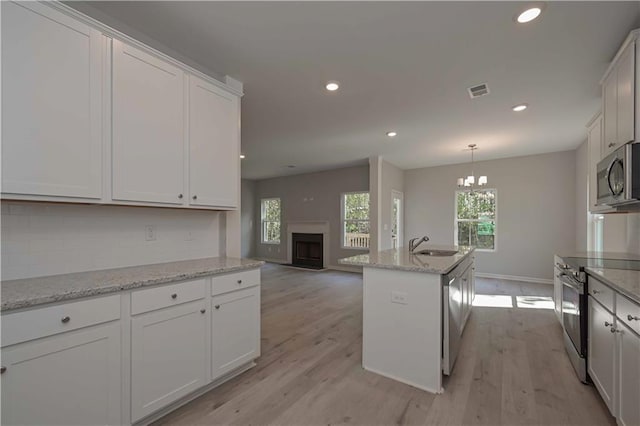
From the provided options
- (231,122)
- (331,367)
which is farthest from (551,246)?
(231,122)

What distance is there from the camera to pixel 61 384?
136 cm

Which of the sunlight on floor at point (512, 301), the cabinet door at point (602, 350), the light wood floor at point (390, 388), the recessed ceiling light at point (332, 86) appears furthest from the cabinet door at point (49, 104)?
the sunlight on floor at point (512, 301)

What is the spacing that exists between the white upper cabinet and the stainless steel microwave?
11cm

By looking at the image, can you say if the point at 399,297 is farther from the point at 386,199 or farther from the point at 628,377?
the point at 386,199

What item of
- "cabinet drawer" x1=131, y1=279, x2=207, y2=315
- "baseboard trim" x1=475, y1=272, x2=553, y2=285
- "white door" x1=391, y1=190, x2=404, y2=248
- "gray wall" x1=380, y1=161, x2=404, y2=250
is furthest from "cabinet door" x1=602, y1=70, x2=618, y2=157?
"white door" x1=391, y1=190, x2=404, y2=248

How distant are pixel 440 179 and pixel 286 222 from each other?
4432 millimetres

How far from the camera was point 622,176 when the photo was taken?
6.73ft

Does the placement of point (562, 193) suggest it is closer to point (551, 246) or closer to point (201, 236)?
point (551, 246)

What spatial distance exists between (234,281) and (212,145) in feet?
3.81

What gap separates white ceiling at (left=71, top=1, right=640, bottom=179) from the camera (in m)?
1.87

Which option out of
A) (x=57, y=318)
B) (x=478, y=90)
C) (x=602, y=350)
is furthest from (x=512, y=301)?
(x=57, y=318)

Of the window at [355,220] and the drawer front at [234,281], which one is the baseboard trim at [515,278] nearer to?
the window at [355,220]

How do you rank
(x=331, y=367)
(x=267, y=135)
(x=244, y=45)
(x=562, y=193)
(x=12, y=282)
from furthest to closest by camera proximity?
1. (x=562, y=193)
2. (x=267, y=135)
3. (x=331, y=367)
4. (x=244, y=45)
5. (x=12, y=282)

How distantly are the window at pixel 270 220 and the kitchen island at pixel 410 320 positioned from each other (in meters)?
6.60
